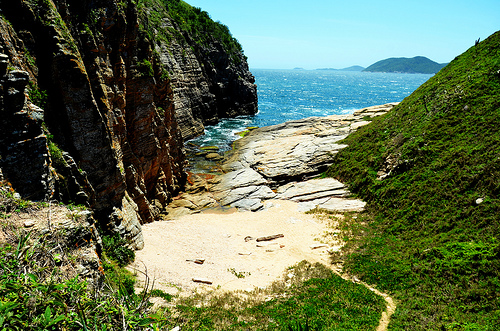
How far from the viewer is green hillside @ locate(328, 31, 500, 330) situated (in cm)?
1231

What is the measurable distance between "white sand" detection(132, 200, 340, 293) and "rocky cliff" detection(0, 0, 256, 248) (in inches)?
104

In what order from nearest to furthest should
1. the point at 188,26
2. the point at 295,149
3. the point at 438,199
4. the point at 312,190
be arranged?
the point at 438,199, the point at 312,190, the point at 295,149, the point at 188,26

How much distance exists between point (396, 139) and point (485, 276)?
18.5 meters

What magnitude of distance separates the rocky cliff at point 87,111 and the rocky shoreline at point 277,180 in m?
4.30

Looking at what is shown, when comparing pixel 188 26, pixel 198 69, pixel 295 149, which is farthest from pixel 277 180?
pixel 188 26

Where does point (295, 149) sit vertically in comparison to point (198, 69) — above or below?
below

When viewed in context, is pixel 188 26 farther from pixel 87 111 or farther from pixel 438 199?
pixel 438 199

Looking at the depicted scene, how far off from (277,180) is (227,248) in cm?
1643

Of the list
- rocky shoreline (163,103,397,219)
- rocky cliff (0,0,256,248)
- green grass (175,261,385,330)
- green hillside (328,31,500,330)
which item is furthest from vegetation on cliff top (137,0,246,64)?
green grass (175,261,385,330)

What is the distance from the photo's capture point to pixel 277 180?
35969 mm

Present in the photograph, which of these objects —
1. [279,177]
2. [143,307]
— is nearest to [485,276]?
[143,307]

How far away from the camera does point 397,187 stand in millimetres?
23594

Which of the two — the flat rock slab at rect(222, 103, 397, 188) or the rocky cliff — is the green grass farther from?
the flat rock slab at rect(222, 103, 397, 188)

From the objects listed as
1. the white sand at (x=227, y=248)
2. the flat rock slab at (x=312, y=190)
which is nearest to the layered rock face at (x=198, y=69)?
the flat rock slab at (x=312, y=190)
